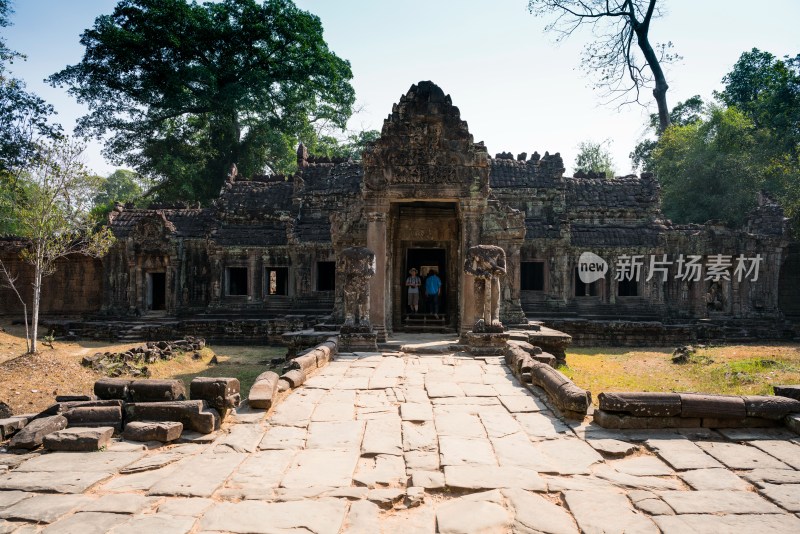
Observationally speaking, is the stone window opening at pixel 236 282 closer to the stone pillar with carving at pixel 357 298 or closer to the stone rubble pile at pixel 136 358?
the stone rubble pile at pixel 136 358

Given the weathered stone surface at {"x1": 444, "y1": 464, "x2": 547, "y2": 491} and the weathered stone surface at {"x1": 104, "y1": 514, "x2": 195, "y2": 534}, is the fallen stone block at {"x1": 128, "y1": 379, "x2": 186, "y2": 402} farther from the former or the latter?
the weathered stone surface at {"x1": 444, "y1": 464, "x2": 547, "y2": 491}

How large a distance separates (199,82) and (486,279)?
83.1 ft

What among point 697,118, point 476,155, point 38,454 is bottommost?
point 38,454

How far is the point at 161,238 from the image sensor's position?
775 inches

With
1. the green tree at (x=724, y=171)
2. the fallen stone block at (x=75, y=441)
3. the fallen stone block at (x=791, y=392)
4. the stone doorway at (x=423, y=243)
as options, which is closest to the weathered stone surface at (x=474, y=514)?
the fallen stone block at (x=75, y=441)

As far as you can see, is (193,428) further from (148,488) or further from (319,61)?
(319,61)

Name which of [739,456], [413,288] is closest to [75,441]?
[739,456]

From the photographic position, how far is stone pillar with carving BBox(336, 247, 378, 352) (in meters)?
10.6

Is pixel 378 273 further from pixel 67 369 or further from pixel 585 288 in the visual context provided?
pixel 585 288

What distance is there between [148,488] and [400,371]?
4.97 metres

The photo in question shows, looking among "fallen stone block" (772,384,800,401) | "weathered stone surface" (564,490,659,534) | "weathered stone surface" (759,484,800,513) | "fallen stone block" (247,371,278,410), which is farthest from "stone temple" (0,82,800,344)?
"weathered stone surface" (564,490,659,534)

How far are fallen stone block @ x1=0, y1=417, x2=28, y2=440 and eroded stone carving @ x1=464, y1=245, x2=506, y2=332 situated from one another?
7.52 meters

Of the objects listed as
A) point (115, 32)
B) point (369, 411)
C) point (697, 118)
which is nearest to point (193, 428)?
point (369, 411)

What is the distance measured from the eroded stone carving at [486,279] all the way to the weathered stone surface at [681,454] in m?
5.31
